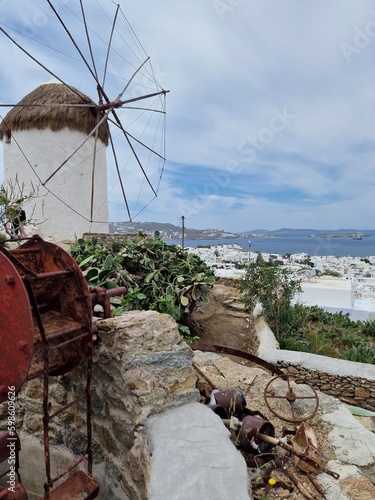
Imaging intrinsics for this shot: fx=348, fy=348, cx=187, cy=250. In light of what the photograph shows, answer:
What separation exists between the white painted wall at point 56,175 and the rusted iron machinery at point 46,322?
9.74m

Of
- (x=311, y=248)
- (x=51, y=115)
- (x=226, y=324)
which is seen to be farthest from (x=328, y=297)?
(x=311, y=248)

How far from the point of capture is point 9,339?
172 centimetres

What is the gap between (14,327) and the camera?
1688 mm

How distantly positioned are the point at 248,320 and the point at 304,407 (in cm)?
445

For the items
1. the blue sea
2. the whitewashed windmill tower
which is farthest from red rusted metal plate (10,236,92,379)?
the blue sea

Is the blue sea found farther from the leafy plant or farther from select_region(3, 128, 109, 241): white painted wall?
the leafy plant

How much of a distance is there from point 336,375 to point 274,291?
2.23 meters

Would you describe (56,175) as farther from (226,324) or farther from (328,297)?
(328,297)

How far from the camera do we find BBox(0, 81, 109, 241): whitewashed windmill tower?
37.4ft

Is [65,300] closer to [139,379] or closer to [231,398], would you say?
[139,379]

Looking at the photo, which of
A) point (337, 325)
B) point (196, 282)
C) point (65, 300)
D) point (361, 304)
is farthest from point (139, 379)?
point (361, 304)

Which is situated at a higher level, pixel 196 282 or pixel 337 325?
pixel 196 282

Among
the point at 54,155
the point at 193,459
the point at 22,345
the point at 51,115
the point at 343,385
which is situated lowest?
the point at 343,385

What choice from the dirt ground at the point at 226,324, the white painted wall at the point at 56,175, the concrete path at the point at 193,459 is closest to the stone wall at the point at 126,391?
the concrete path at the point at 193,459
